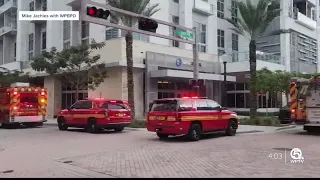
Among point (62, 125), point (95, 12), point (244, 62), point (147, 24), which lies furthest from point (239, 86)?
point (95, 12)

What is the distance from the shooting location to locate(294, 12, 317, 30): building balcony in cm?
4684

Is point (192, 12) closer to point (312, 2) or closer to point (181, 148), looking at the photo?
point (312, 2)

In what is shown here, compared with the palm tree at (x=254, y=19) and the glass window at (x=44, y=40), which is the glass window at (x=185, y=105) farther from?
the glass window at (x=44, y=40)

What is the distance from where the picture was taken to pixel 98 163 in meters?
9.95

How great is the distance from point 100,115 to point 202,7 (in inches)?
1011

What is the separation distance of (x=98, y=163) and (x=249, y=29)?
19.8 meters

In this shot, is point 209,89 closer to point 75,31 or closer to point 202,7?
point 202,7

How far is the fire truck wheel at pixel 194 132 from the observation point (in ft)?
49.6

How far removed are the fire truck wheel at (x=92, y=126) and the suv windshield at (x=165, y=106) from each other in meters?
4.59

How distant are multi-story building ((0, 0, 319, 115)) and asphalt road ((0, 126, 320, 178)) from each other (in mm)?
15708

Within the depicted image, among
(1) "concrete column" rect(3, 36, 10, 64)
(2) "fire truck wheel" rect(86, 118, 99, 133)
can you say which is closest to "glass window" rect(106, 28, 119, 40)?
(2) "fire truck wheel" rect(86, 118, 99, 133)

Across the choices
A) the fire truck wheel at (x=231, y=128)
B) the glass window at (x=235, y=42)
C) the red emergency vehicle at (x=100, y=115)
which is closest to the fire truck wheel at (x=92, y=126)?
the red emergency vehicle at (x=100, y=115)

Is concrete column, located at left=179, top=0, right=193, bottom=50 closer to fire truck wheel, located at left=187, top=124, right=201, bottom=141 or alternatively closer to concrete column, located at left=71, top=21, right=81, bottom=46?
concrete column, located at left=71, top=21, right=81, bottom=46

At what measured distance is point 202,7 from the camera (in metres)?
41.2
